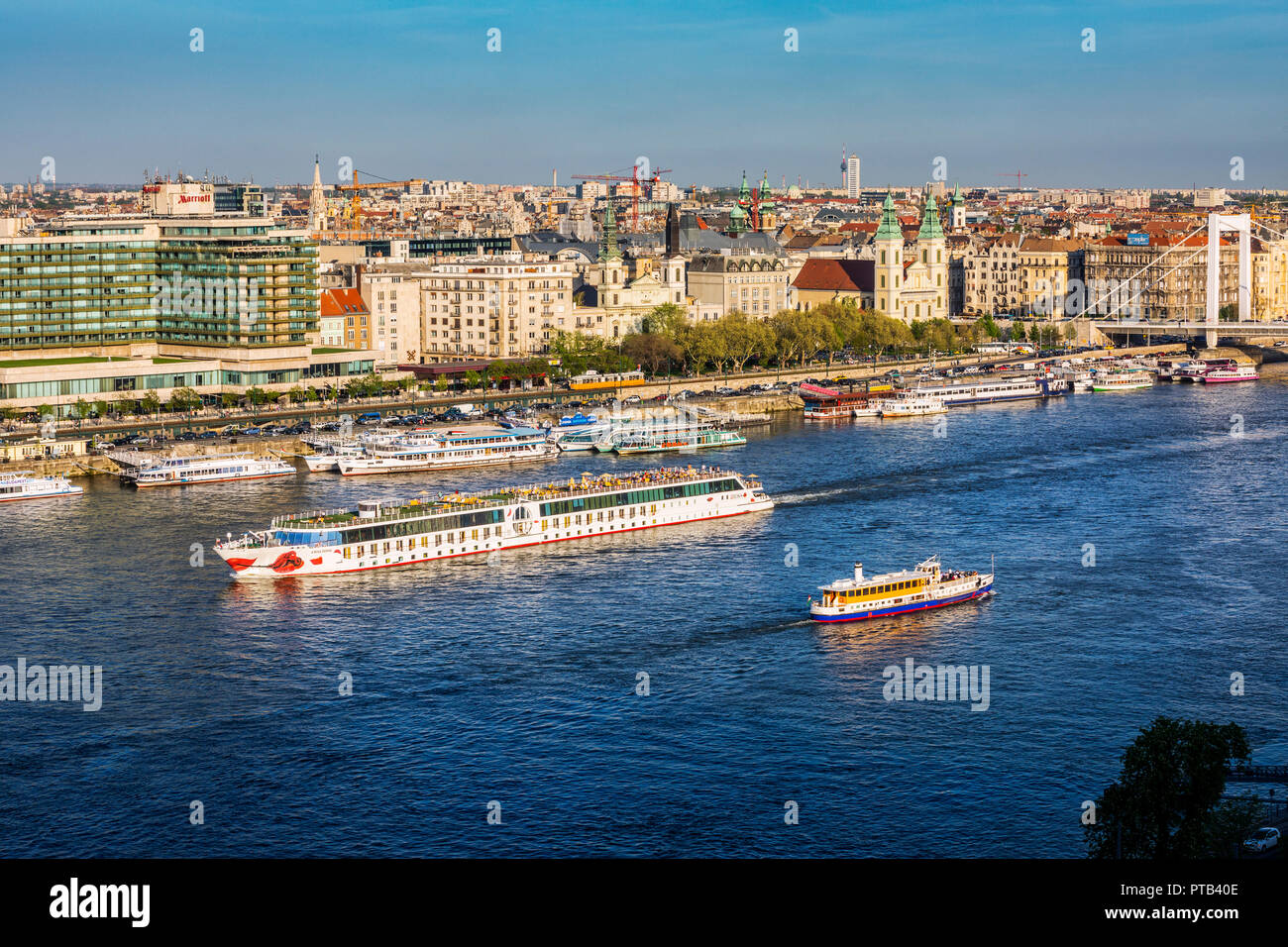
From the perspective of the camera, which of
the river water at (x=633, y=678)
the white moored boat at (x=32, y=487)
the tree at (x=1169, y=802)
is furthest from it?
the white moored boat at (x=32, y=487)

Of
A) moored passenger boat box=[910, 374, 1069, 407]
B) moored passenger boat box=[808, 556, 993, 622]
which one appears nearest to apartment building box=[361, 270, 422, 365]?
moored passenger boat box=[910, 374, 1069, 407]

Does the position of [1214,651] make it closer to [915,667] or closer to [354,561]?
[915,667]

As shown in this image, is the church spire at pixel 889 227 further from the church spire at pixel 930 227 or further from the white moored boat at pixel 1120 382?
the white moored boat at pixel 1120 382

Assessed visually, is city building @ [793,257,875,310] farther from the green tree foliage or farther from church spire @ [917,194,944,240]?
the green tree foliage

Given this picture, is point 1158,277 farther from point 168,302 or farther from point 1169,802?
point 1169,802

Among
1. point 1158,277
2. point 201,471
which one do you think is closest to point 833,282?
point 1158,277

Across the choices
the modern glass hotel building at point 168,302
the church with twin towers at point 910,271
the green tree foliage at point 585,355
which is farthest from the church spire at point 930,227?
the modern glass hotel building at point 168,302
